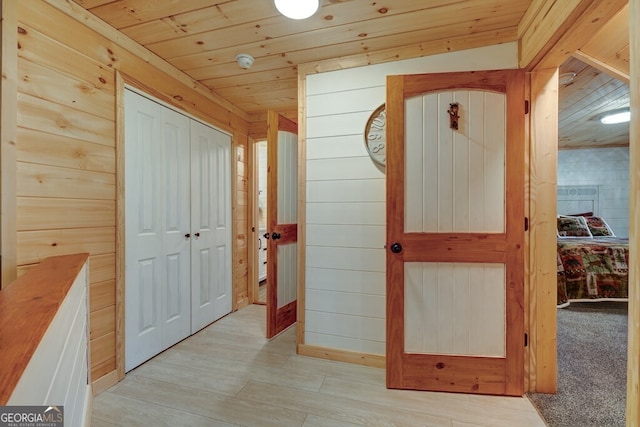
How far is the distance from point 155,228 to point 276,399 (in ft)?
4.92

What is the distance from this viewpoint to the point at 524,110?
5.56 feet

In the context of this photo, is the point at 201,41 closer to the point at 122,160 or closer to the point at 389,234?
the point at 122,160

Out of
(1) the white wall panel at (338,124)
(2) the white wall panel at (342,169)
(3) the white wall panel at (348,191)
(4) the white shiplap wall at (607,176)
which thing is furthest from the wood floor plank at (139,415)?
(4) the white shiplap wall at (607,176)

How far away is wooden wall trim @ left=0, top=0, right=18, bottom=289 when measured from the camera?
1.32 m

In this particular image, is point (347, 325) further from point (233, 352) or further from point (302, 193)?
point (302, 193)

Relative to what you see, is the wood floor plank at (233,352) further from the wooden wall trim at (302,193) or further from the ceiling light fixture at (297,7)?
the ceiling light fixture at (297,7)

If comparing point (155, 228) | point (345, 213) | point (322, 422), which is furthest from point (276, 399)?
point (155, 228)

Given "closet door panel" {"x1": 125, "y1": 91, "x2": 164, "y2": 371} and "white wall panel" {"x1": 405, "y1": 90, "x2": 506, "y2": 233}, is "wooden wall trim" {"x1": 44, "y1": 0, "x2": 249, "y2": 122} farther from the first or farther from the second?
"white wall panel" {"x1": 405, "y1": 90, "x2": 506, "y2": 233}

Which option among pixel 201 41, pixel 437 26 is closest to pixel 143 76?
pixel 201 41

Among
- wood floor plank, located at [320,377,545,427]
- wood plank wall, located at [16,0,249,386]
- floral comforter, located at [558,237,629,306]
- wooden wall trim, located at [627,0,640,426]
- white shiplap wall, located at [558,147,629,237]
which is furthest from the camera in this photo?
white shiplap wall, located at [558,147,629,237]

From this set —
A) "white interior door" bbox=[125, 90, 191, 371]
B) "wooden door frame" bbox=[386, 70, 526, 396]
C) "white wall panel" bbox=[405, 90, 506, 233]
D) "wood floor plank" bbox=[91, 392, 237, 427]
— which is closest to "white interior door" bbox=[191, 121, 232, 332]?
"white interior door" bbox=[125, 90, 191, 371]

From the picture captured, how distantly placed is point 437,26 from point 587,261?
A: 313cm

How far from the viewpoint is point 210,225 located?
2842mm

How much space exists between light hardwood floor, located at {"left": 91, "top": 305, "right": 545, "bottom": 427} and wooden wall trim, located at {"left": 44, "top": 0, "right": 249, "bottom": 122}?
86.9 inches
